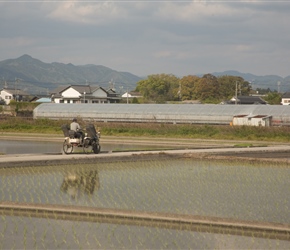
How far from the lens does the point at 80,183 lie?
1728cm

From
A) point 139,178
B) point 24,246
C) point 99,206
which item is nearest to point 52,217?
point 99,206

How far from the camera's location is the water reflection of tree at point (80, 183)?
51.6ft

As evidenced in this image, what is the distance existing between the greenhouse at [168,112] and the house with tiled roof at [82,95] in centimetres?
3785

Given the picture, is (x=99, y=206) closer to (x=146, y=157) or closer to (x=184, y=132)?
(x=146, y=157)

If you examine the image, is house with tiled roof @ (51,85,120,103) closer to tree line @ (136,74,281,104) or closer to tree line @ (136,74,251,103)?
A: tree line @ (136,74,281,104)

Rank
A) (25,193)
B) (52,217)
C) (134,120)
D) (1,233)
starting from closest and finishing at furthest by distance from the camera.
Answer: (1,233), (52,217), (25,193), (134,120)

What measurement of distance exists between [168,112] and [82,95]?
47669 mm

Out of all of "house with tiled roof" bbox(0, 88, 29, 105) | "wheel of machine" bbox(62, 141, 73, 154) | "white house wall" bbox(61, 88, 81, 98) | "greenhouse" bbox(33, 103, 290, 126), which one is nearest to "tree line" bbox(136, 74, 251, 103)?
"white house wall" bbox(61, 88, 81, 98)

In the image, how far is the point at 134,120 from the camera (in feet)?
199

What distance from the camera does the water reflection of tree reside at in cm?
1572

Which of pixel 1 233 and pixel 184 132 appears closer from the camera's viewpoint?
pixel 1 233

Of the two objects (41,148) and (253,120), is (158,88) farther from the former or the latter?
(41,148)

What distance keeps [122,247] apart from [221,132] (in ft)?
114

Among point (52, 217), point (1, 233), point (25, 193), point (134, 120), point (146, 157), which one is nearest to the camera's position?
point (1, 233)
